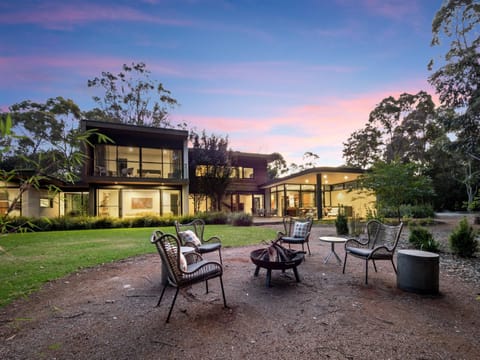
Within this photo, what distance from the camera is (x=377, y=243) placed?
4684 mm

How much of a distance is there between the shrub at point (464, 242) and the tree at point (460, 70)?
605 cm

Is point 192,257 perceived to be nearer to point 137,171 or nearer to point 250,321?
point 250,321

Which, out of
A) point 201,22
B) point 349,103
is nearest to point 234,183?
point 349,103

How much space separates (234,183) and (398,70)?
546 inches

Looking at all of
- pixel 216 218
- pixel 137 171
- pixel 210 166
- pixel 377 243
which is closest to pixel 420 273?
pixel 377 243

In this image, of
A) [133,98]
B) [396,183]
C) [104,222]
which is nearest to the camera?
[396,183]

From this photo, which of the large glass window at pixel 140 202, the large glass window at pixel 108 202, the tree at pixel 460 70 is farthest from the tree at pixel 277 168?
the tree at pixel 460 70

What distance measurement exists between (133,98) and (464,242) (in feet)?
86.2

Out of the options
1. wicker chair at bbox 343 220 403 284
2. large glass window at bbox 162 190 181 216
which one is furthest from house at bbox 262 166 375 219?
wicker chair at bbox 343 220 403 284

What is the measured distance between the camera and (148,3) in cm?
693

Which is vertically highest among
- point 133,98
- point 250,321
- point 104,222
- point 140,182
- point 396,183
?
point 133,98

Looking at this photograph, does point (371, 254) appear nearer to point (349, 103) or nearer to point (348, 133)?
point (349, 103)

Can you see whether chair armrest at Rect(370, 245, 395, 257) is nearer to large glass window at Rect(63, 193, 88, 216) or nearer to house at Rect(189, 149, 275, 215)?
house at Rect(189, 149, 275, 215)

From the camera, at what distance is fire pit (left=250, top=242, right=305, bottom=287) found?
352 cm
